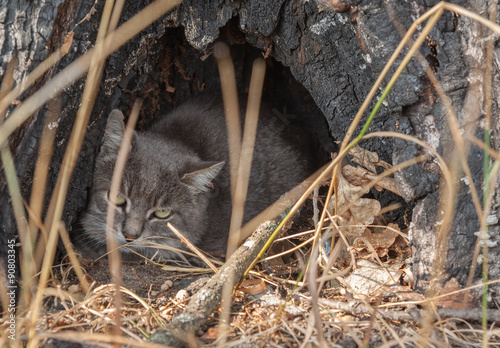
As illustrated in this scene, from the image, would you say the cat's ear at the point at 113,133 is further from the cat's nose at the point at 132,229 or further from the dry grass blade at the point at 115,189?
the cat's nose at the point at 132,229

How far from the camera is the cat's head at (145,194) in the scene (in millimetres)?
2959

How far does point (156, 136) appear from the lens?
11.2 feet

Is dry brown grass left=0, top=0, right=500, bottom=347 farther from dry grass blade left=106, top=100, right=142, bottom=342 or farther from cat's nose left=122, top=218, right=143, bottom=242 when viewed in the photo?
cat's nose left=122, top=218, right=143, bottom=242

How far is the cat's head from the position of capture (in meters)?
2.96

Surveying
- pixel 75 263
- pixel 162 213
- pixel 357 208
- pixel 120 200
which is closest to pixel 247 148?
pixel 162 213

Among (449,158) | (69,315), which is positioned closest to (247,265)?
(69,315)

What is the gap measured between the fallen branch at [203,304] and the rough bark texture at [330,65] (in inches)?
31.8

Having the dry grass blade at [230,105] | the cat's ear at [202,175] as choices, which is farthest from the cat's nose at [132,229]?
the dry grass blade at [230,105]

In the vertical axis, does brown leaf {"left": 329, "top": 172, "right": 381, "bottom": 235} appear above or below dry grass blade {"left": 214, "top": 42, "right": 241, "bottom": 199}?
below

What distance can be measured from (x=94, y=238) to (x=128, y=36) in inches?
51.6

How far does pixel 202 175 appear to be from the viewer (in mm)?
3062

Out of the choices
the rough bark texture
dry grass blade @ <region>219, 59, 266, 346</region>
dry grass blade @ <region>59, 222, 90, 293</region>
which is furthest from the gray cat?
dry grass blade @ <region>59, 222, 90, 293</region>

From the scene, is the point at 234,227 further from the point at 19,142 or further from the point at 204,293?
the point at 19,142

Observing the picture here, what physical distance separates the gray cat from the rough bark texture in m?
0.21
